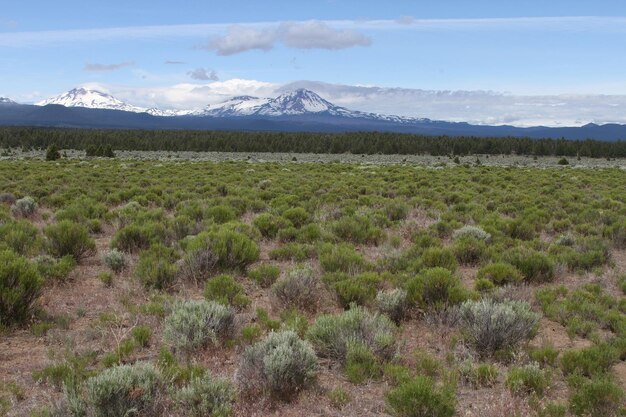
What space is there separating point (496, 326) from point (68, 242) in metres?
8.25

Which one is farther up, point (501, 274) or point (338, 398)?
point (501, 274)

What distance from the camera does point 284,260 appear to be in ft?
34.7

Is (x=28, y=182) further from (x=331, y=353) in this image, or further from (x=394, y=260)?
(x=331, y=353)

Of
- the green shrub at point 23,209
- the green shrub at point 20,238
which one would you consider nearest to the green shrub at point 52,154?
the green shrub at point 23,209

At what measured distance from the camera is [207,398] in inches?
186

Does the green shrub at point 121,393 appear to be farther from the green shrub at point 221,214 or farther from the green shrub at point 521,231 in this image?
the green shrub at point 521,231

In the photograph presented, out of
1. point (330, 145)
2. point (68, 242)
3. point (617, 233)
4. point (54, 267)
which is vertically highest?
point (330, 145)

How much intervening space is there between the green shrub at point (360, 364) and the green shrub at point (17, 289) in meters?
4.43

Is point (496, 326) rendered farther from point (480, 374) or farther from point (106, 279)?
point (106, 279)

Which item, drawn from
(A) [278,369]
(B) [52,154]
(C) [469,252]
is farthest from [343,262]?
(B) [52,154]

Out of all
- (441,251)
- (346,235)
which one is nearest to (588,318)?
(441,251)

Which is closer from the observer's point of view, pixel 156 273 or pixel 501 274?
pixel 156 273

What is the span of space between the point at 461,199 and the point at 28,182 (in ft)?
61.4

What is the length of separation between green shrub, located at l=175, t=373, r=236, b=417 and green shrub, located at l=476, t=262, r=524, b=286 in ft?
18.6
